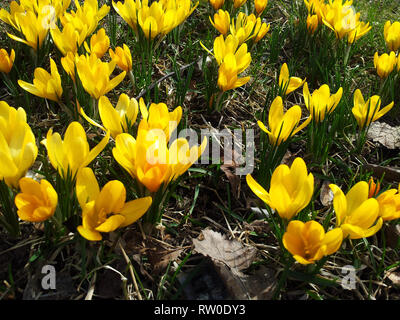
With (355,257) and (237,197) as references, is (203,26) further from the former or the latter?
(355,257)

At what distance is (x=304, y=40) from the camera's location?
2.37m

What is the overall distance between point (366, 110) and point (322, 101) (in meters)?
0.24

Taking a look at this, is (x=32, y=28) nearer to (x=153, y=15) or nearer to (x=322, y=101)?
(x=153, y=15)

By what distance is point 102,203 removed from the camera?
109 centimetres

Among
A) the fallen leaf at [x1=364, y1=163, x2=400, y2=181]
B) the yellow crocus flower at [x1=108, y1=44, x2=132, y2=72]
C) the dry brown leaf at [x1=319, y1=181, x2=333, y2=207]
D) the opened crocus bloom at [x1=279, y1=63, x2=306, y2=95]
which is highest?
the yellow crocus flower at [x1=108, y1=44, x2=132, y2=72]

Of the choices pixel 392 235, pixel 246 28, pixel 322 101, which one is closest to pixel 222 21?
pixel 246 28

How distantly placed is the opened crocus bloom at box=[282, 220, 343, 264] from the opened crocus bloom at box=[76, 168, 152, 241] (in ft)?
1.31

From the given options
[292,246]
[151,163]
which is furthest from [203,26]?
[292,246]

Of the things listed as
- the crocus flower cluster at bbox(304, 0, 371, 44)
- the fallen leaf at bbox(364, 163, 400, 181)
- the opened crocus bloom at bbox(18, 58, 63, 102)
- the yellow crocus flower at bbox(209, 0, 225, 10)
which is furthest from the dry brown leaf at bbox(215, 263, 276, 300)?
the yellow crocus flower at bbox(209, 0, 225, 10)

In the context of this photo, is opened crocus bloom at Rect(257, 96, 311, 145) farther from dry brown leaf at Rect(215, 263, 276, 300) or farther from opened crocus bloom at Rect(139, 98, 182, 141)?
dry brown leaf at Rect(215, 263, 276, 300)

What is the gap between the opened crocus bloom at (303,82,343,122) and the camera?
1515mm
